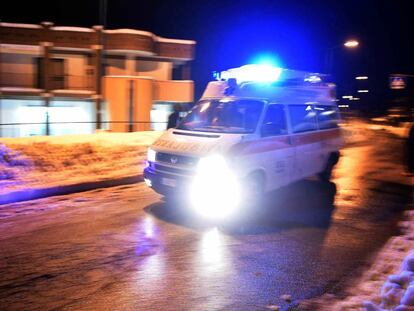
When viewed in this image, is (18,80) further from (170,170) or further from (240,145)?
(240,145)

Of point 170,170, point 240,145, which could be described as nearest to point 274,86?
point 240,145

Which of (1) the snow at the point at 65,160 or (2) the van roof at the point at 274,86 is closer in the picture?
(2) the van roof at the point at 274,86

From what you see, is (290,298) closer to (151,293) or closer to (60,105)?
(151,293)

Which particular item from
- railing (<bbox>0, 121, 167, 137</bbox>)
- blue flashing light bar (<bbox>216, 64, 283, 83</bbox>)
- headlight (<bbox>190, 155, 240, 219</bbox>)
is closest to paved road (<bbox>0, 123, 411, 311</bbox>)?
headlight (<bbox>190, 155, 240, 219</bbox>)

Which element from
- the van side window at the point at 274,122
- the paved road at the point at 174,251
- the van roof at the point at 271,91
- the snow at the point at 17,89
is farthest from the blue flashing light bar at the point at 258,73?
the snow at the point at 17,89

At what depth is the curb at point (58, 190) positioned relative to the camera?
27.3ft

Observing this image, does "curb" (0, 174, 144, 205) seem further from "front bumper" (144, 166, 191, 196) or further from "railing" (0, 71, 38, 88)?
"railing" (0, 71, 38, 88)

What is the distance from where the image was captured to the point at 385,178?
1197cm

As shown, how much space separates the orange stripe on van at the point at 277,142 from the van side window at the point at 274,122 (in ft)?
0.35

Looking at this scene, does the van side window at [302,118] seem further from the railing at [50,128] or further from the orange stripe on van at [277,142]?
the railing at [50,128]

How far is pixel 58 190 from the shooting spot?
9.02 m

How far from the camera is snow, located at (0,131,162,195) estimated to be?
9.60m

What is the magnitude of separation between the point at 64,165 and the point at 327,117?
248 inches

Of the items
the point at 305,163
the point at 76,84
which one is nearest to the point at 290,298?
the point at 305,163
